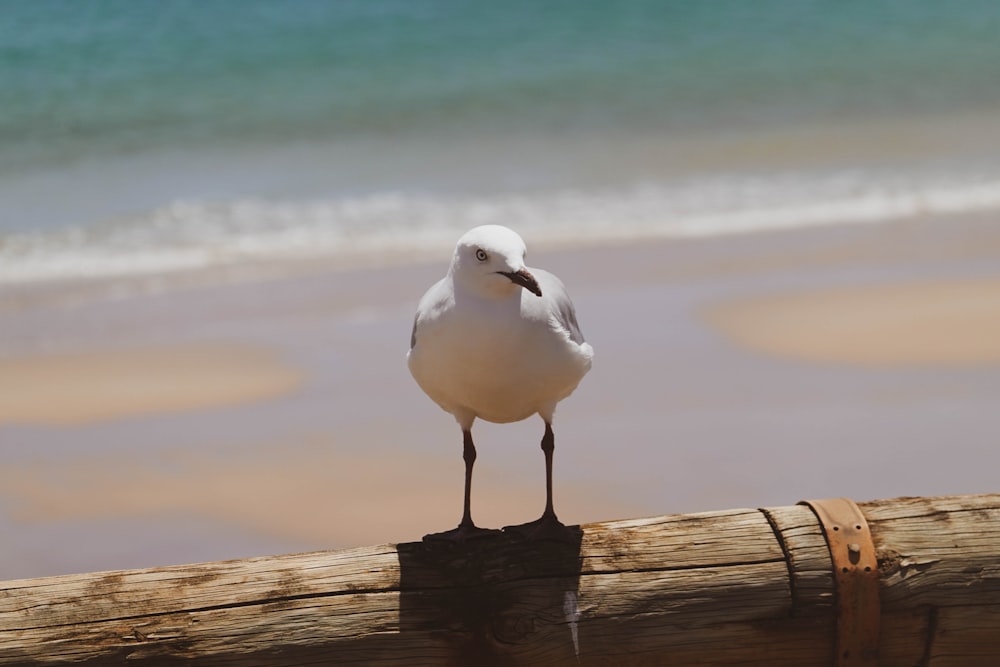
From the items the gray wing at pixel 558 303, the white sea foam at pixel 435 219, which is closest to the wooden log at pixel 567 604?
the gray wing at pixel 558 303

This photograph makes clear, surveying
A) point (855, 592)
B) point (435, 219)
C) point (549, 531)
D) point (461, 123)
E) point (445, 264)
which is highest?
point (461, 123)

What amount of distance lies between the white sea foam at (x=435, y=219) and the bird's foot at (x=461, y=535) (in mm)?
5366

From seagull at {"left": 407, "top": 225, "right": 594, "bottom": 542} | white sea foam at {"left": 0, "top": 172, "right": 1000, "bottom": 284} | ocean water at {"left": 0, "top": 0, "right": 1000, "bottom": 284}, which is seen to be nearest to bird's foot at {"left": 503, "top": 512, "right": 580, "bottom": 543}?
seagull at {"left": 407, "top": 225, "right": 594, "bottom": 542}

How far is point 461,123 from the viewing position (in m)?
12.8

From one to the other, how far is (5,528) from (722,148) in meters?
7.54

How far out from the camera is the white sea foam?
858cm

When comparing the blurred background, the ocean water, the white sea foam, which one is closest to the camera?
the blurred background

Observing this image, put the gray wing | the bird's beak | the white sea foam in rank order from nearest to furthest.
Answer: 1. the bird's beak
2. the gray wing
3. the white sea foam

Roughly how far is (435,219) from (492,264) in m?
6.40

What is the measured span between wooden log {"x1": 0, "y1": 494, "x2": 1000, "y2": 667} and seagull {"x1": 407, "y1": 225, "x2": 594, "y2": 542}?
173 mm

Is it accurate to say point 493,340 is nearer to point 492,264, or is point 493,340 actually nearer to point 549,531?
point 492,264

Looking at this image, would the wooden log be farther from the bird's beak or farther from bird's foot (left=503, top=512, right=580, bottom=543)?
the bird's beak

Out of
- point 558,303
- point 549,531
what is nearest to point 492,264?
point 558,303

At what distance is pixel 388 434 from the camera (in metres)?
5.72
